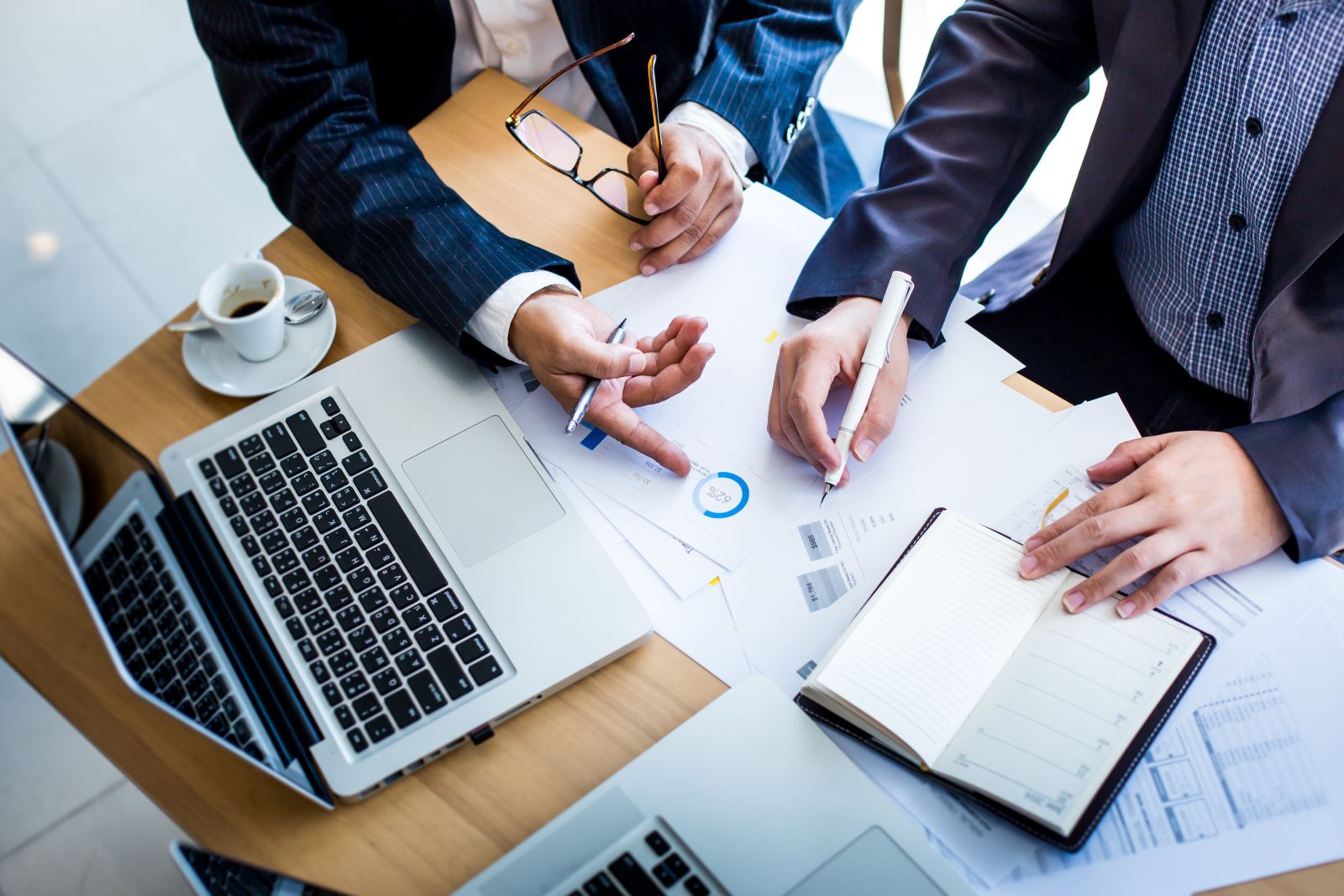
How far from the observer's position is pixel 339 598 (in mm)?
778

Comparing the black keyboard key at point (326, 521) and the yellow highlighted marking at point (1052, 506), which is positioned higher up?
the black keyboard key at point (326, 521)

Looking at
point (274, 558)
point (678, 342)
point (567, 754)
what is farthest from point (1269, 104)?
point (274, 558)

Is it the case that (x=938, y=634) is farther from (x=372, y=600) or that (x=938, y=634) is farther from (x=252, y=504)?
(x=252, y=504)

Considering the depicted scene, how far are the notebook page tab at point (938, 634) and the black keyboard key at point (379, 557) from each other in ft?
1.31

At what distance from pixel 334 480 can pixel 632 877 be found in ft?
1.48

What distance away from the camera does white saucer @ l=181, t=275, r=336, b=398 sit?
0.90m

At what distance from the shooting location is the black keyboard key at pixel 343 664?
29.4 inches

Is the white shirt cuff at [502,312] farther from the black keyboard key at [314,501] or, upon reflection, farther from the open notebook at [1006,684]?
the open notebook at [1006,684]

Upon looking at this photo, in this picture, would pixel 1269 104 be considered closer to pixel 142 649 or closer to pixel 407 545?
pixel 407 545

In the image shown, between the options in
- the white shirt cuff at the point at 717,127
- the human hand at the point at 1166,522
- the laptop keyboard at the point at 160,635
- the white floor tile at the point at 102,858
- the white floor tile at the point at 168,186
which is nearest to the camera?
the laptop keyboard at the point at 160,635

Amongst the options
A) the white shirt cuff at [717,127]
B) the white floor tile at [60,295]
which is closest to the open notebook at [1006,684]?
the white shirt cuff at [717,127]

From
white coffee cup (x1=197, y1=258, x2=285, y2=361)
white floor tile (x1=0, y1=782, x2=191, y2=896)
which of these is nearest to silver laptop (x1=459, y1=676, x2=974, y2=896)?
white coffee cup (x1=197, y1=258, x2=285, y2=361)

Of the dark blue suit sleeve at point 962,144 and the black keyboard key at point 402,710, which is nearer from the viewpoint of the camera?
the black keyboard key at point 402,710

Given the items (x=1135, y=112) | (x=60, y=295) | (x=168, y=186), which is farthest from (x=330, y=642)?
(x=168, y=186)
